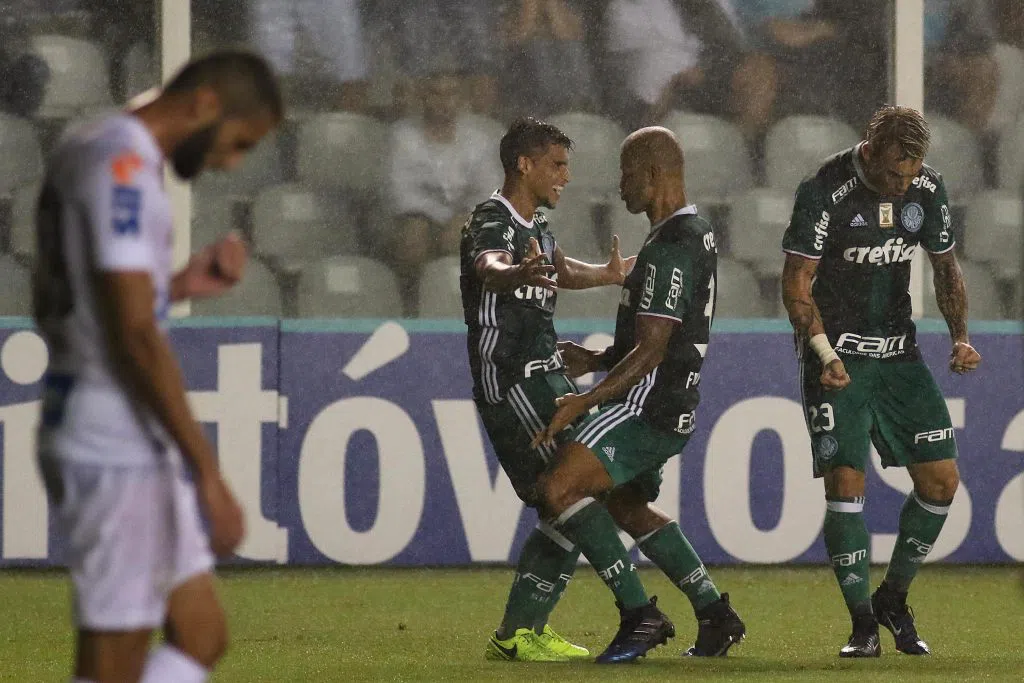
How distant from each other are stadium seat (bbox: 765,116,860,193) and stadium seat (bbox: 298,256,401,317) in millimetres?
2092

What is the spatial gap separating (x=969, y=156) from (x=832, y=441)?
4.09 metres

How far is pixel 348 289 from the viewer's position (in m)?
9.06

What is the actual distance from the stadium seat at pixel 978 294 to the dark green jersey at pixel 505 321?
3900mm

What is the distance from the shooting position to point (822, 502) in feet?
28.4

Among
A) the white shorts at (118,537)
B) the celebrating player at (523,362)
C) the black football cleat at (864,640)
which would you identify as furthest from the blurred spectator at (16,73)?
the white shorts at (118,537)

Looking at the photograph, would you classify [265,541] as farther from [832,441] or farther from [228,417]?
[832,441]

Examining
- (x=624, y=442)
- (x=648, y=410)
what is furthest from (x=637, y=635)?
(x=648, y=410)

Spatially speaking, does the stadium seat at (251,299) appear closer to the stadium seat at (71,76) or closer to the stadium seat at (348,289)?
the stadium seat at (348,289)

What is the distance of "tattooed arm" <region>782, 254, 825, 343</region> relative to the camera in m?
5.86

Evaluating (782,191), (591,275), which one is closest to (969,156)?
(782,191)

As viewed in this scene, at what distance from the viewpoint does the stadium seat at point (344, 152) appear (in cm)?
926

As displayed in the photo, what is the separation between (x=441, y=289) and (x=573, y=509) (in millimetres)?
3596

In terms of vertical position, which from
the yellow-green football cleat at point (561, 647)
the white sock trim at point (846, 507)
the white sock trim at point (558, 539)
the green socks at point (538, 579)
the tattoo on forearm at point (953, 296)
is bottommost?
the yellow-green football cleat at point (561, 647)

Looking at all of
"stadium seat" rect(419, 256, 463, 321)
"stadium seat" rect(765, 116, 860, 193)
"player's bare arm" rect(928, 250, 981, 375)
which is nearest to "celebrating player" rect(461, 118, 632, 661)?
"player's bare arm" rect(928, 250, 981, 375)
